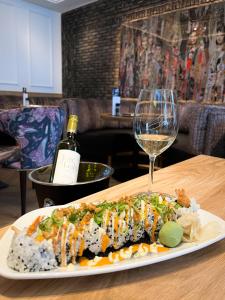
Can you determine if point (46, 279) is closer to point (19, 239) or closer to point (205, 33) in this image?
point (19, 239)

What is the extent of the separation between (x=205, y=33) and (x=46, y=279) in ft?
12.2

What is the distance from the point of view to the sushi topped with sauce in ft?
0.96

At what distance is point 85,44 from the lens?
501cm

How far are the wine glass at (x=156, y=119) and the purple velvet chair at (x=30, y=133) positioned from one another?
1270 mm

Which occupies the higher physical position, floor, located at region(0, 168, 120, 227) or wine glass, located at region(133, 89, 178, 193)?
wine glass, located at region(133, 89, 178, 193)

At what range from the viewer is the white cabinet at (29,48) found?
4.66m

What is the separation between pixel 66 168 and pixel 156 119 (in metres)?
0.23

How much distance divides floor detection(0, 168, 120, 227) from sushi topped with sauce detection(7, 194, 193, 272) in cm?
164

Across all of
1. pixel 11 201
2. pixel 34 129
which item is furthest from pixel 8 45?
pixel 34 129

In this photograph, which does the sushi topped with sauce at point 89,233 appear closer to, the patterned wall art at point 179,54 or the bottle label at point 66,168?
the bottle label at point 66,168

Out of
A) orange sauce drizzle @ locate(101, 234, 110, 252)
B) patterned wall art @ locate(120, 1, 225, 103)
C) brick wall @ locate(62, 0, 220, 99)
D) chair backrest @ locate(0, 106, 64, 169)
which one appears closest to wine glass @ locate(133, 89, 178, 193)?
orange sauce drizzle @ locate(101, 234, 110, 252)

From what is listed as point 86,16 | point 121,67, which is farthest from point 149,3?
point 86,16

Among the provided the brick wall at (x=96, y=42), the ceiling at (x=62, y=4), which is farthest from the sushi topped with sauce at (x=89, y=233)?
the ceiling at (x=62, y=4)

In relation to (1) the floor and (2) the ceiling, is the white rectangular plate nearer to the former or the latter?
(1) the floor
